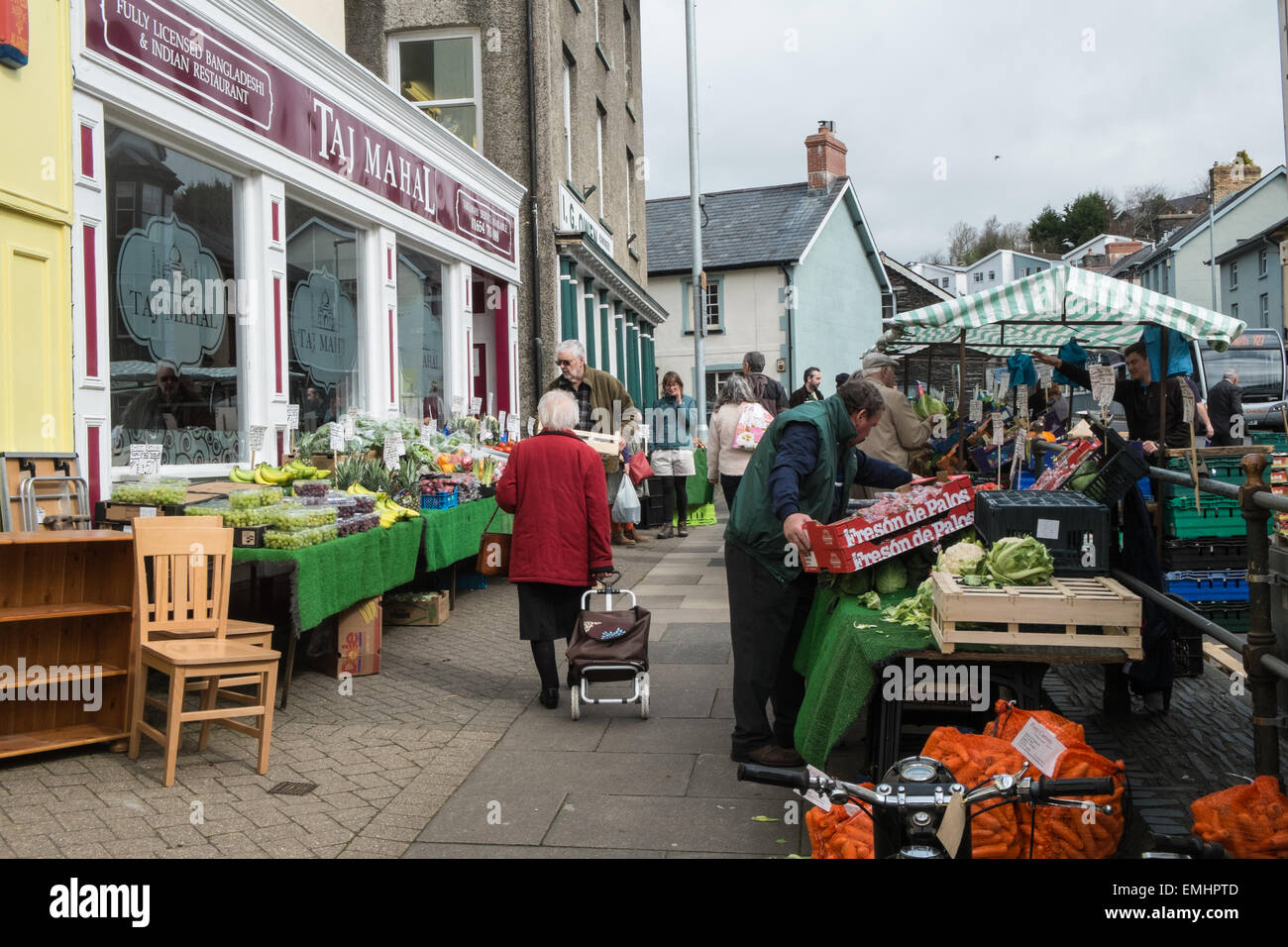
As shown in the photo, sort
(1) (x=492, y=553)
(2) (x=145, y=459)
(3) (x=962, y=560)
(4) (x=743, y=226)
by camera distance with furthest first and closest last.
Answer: (4) (x=743, y=226) → (1) (x=492, y=553) → (2) (x=145, y=459) → (3) (x=962, y=560)

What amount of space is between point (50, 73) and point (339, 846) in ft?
15.5

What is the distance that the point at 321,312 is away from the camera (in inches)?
406

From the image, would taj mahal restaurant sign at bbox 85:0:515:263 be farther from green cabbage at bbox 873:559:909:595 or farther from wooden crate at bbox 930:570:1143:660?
wooden crate at bbox 930:570:1143:660

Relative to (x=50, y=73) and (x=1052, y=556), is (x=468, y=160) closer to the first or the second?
(x=50, y=73)

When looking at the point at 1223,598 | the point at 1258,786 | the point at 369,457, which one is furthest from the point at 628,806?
the point at 369,457

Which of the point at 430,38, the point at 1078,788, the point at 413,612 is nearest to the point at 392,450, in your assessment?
the point at 413,612

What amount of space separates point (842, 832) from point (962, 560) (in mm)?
1664

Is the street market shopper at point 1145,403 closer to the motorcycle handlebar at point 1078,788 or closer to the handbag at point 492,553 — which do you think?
the handbag at point 492,553

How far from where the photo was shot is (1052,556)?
15.8 ft

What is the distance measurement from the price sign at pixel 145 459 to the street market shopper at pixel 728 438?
4.50 meters

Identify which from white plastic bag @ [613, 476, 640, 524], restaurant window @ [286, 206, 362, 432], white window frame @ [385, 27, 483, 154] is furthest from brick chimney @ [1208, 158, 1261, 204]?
restaurant window @ [286, 206, 362, 432]

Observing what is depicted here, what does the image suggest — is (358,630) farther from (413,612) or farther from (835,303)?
(835,303)
